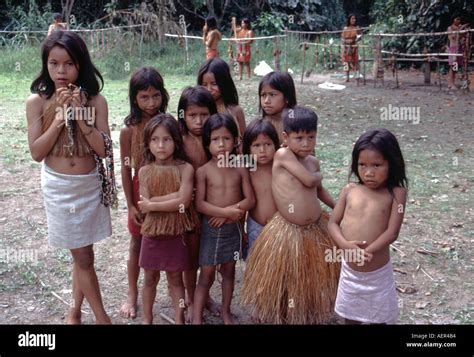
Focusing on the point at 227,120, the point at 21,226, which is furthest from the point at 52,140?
the point at 21,226

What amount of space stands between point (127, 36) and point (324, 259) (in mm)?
12155

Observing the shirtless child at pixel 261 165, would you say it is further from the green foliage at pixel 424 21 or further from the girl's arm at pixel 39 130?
the green foliage at pixel 424 21

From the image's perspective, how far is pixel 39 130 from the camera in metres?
2.54

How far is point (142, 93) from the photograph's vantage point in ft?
9.29

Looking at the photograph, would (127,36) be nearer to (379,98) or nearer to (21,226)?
(379,98)

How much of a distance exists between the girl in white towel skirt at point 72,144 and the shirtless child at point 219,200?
48cm

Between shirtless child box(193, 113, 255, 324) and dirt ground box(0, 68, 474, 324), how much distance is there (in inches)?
18.0

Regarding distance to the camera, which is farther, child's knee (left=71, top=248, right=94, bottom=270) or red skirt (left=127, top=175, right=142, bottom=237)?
red skirt (left=127, top=175, right=142, bottom=237)

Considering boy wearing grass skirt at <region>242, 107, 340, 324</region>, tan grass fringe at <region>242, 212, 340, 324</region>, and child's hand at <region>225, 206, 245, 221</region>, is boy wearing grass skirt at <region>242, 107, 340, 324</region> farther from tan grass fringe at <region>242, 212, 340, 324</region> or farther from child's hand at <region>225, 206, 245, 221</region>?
child's hand at <region>225, 206, 245, 221</region>

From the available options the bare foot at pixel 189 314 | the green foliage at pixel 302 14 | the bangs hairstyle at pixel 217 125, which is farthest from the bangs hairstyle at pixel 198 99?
the green foliage at pixel 302 14

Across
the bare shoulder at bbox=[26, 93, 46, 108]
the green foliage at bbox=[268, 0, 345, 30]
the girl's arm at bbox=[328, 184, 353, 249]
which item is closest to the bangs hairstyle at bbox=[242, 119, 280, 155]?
the girl's arm at bbox=[328, 184, 353, 249]

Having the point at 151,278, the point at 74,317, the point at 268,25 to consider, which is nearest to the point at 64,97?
the point at 151,278

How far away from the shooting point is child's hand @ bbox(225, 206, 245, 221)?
2.68 meters

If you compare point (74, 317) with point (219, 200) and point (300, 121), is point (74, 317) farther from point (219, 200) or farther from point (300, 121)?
point (300, 121)
